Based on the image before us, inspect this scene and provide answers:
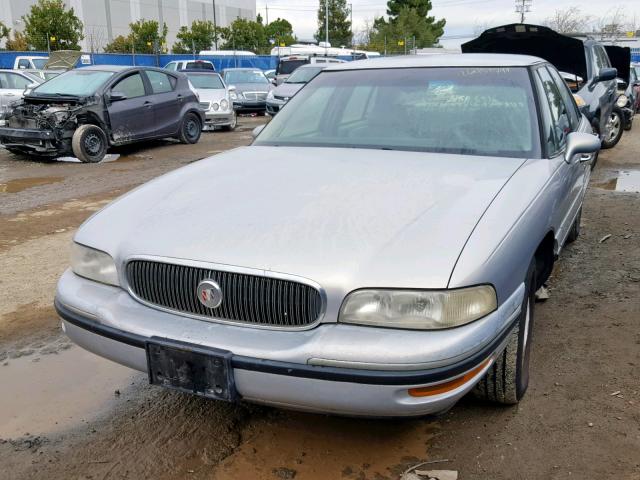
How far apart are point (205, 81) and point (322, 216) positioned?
14207 millimetres

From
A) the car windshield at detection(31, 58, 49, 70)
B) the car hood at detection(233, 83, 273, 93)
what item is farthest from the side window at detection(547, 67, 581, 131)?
the car windshield at detection(31, 58, 49, 70)

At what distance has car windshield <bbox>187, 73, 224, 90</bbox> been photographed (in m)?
15.6

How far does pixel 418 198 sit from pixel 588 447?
1280 millimetres

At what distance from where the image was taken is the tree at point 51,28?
128 ft

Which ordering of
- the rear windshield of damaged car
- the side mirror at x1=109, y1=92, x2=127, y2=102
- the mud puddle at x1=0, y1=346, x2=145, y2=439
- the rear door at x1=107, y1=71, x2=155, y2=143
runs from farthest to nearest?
the rear door at x1=107, y1=71, x2=155, y2=143 < the side mirror at x1=109, y1=92, x2=127, y2=102 < the rear windshield of damaged car < the mud puddle at x1=0, y1=346, x2=145, y2=439

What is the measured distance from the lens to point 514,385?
9.04 feet

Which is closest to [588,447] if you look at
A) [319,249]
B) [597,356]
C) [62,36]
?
[597,356]

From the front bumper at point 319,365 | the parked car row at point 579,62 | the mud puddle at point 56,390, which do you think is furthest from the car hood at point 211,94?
the front bumper at point 319,365

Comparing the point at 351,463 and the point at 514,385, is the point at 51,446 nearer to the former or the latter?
the point at 351,463

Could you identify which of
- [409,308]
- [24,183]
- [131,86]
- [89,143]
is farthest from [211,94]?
[409,308]

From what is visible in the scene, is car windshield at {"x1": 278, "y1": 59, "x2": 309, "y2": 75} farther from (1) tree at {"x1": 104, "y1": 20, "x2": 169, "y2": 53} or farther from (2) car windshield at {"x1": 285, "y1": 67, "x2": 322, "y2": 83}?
(1) tree at {"x1": 104, "y1": 20, "x2": 169, "y2": 53}

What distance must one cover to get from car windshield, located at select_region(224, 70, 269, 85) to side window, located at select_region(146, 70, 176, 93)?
759 cm

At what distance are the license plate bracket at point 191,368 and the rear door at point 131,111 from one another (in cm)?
925

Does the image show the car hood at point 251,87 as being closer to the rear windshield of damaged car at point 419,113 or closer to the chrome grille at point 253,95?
the chrome grille at point 253,95
